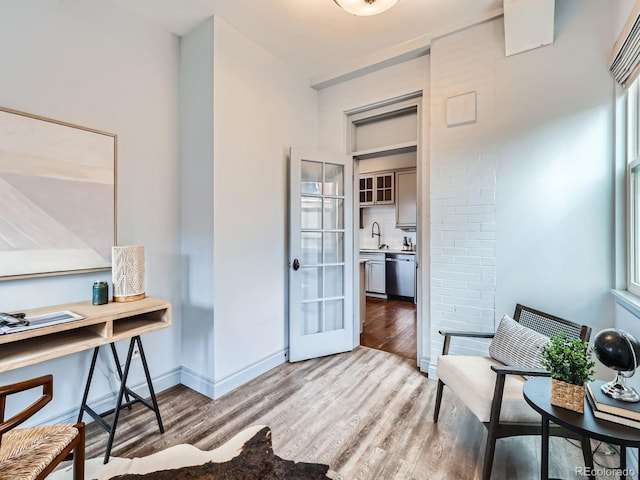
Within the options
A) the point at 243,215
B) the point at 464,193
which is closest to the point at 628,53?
the point at 464,193

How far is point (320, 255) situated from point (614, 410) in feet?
7.79

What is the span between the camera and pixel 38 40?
5.95ft

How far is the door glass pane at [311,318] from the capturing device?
10.2 feet

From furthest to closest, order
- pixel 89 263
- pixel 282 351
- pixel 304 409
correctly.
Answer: pixel 282 351, pixel 304 409, pixel 89 263

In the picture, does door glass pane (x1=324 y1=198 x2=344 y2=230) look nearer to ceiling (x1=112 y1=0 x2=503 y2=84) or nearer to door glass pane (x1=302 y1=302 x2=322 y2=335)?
door glass pane (x1=302 y1=302 x2=322 y2=335)

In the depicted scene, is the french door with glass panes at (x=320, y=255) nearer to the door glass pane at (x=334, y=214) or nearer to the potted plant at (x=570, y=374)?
the door glass pane at (x=334, y=214)

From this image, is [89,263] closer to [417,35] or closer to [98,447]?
[98,447]

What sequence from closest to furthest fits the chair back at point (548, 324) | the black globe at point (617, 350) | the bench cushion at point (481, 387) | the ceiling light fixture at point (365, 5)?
the black globe at point (617, 350) → the bench cushion at point (481, 387) → the chair back at point (548, 324) → the ceiling light fixture at point (365, 5)

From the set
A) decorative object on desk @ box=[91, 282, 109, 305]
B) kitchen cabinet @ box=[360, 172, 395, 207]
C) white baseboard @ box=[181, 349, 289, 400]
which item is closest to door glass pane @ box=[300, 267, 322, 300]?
white baseboard @ box=[181, 349, 289, 400]

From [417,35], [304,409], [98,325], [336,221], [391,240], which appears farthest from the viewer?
[391,240]

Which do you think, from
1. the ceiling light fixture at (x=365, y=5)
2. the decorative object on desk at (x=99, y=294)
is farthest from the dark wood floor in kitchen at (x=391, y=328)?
the ceiling light fixture at (x=365, y=5)

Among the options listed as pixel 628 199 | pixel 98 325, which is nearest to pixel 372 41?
pixel 628 199

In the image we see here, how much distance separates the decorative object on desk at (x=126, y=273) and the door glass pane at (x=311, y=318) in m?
1.58

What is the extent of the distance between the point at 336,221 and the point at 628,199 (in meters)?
2.23
